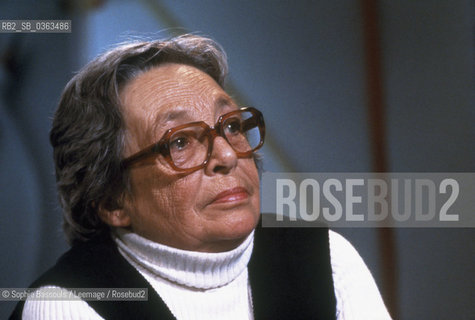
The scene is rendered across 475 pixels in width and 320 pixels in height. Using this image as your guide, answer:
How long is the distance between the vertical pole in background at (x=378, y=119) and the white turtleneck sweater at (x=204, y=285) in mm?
64

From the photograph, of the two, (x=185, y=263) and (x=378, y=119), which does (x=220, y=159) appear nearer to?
(x=185, y=263)

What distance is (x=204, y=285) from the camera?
824 millimetres

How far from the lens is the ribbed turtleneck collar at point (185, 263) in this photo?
81 centimetres

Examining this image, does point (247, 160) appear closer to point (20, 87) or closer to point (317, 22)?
point (317, 22)

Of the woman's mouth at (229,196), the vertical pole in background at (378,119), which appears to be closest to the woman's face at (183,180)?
the woman's mouth at (229,196)

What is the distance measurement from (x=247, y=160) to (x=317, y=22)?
331mm

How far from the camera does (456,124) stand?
3.08 feet

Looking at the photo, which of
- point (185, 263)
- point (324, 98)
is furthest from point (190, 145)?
point (324, 98)

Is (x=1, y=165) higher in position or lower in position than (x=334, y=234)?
higher

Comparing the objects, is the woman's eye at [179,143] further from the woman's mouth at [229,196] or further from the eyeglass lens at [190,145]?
the woman's mouth at [229,196]

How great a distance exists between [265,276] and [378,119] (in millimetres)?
399

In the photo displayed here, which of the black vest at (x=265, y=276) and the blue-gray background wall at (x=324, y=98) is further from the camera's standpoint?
the blue-gray background wall at (x=324, y=98)

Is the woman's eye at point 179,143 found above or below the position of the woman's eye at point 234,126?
below

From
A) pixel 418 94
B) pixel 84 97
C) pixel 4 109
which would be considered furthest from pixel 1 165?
pixel 418 94
